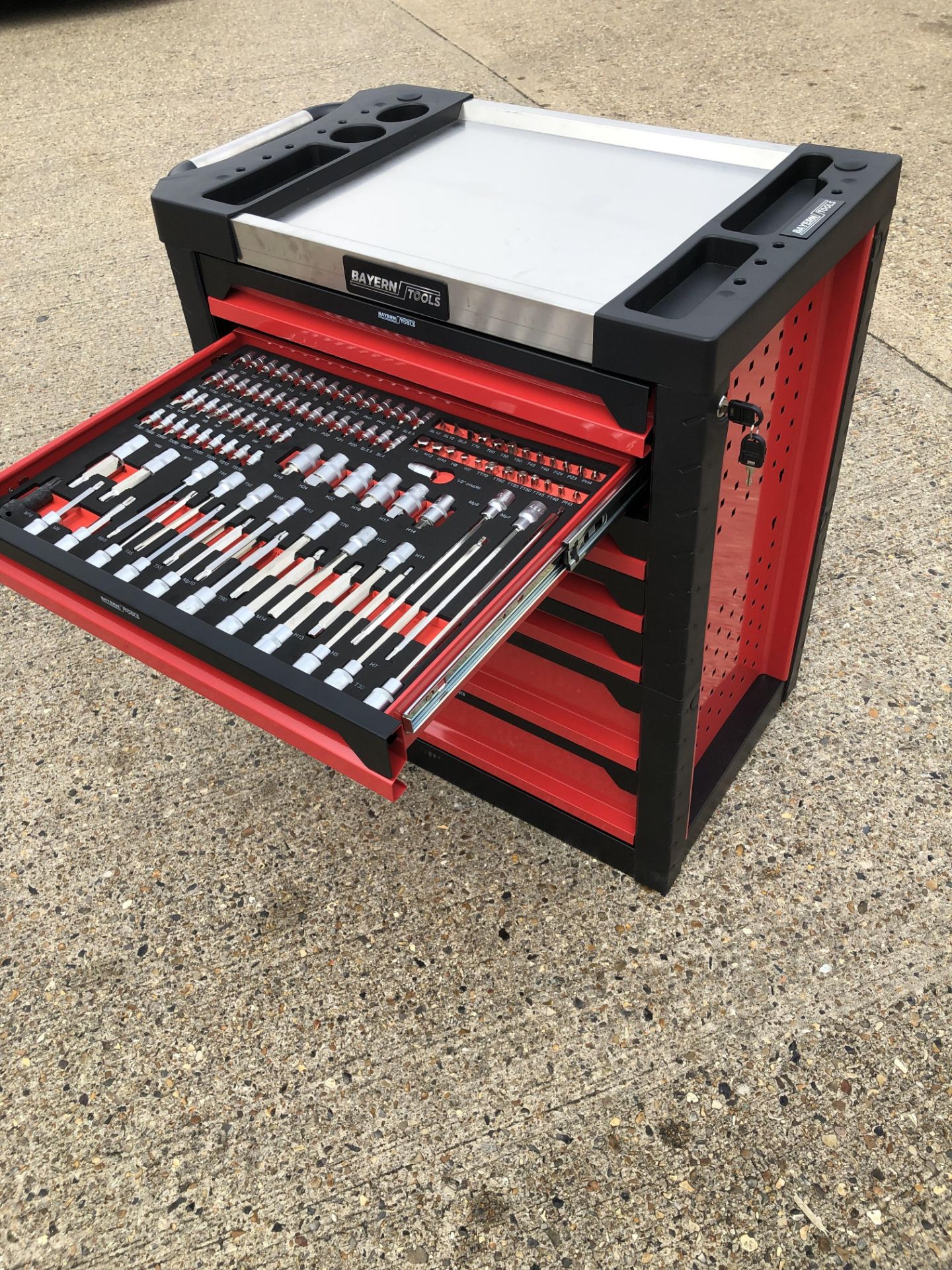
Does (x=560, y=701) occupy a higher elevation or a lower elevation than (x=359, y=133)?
lower

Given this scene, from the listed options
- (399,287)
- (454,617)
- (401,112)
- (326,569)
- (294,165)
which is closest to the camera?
(454,617)

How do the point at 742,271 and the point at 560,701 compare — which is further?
the point at 560,701

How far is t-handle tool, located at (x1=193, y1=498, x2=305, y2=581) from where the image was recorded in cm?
117

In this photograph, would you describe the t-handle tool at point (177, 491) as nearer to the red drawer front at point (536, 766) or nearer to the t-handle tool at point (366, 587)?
the t-handle tool at point (366, 587)

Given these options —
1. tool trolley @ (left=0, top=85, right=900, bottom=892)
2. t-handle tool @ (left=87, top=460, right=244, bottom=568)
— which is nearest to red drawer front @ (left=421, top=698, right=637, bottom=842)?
tool trolley @ (left=0, top=85, right=900, bottom=892)

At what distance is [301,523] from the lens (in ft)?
4.00

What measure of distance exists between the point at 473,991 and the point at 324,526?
823 millimetres

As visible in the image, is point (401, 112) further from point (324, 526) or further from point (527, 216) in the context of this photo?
point (324, 526)

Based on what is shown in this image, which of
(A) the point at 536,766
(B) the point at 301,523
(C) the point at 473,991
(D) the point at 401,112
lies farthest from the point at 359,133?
(C) the point at 473,991

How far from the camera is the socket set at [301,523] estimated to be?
1061 millimetres

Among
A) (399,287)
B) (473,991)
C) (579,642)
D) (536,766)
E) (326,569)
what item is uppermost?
(399,287)

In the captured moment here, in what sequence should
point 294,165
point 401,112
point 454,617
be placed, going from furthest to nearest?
point 401,112
point 294,165
point 454,617

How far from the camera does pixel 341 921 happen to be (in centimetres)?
170

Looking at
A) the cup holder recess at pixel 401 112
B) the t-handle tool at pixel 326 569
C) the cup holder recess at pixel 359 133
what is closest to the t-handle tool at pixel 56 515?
the t-handle tool at pixel 326 569
